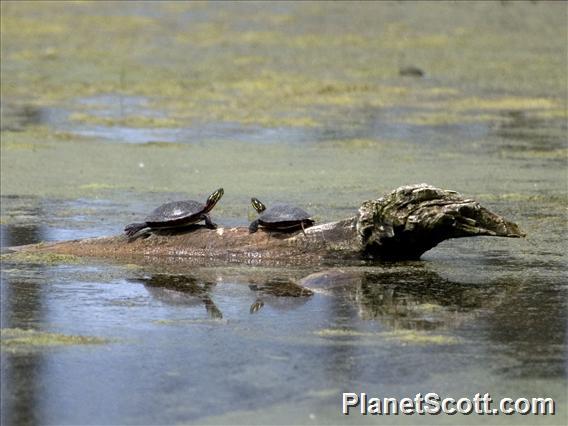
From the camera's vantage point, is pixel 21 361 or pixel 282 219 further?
pixel 282 219

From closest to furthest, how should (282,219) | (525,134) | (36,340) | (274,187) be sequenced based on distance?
(36,340)
(282,219)
(274,187)
(525,134)

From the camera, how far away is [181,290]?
808cm

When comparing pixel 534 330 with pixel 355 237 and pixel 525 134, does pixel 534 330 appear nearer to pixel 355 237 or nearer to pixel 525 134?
pixel 355 237

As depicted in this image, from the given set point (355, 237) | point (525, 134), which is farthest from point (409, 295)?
point (525, 134)

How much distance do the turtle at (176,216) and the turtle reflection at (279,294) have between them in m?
0.89

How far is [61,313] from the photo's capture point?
7.36 meters

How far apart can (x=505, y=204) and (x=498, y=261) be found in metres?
2.65

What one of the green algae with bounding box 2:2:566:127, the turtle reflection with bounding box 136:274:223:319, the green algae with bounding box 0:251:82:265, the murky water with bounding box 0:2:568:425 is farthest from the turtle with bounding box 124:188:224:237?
the green algae with bounding box 2:2:566:127

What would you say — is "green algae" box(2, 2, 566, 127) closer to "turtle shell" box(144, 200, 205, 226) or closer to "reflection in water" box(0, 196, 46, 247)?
"reflection in water" box(0, 196, 46, 247)

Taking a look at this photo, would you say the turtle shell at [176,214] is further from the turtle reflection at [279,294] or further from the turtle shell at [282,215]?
the turtle reflection at [279,294]

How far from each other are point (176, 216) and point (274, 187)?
3835mm

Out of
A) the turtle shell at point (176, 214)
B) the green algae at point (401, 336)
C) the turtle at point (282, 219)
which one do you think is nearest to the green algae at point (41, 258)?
the turtle shell at point (176, 214)

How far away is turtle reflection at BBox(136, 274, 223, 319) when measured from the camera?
771 centimetres

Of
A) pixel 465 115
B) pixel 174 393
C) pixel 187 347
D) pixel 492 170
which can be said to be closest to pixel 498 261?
pixel 187 347
